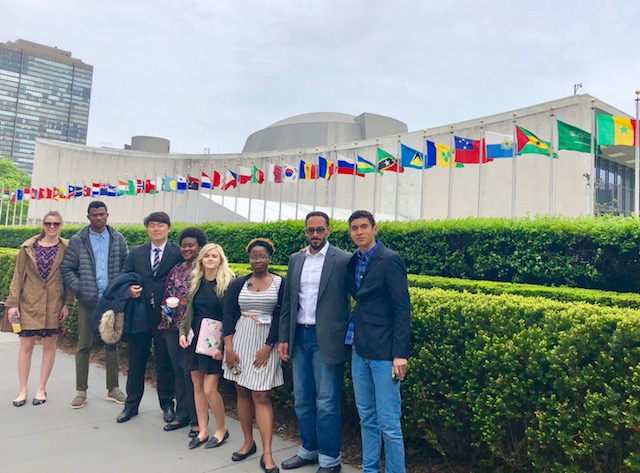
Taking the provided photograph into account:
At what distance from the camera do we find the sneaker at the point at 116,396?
495 cm

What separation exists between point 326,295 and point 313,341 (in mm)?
359

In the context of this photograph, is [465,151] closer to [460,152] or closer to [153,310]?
[460,152]

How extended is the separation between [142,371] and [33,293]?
1.45 metres

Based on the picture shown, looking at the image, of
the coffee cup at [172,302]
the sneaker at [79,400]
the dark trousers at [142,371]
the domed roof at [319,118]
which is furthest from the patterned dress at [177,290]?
the domed roof at [319,118]

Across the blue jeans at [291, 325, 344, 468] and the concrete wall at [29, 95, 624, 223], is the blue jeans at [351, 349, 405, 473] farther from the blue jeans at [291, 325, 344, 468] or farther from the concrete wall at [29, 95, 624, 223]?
the concrete wall at [29, 95, 624, 223]

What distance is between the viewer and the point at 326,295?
3365 millimetres

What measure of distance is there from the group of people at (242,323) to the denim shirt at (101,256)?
0.03 feet

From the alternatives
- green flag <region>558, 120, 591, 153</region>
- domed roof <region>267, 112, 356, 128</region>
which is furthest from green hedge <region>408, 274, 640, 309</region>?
domed roof <region>267, 112, 356, 128</region>

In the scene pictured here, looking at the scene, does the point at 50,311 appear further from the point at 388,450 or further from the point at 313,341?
the point at 388,450

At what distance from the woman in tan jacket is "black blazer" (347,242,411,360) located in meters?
3.49

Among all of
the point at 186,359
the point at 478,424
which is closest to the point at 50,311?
the point at 186,359

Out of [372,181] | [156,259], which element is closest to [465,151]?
[156,259]

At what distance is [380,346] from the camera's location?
3.00m

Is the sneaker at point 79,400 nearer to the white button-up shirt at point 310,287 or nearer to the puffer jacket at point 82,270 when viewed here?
the puffer jacket at point 82,270
